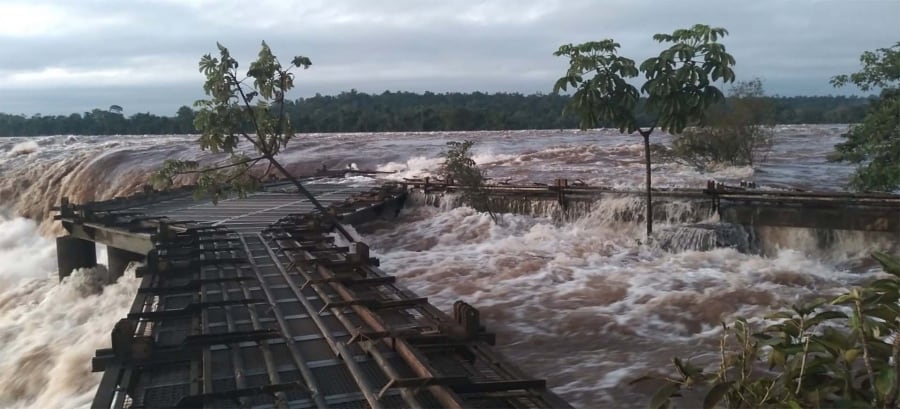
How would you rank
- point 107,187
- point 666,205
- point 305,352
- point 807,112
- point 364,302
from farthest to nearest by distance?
point 807,112
point 107,187
point 666,205
point 364,302
point 305,352

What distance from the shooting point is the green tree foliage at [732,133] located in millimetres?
24406

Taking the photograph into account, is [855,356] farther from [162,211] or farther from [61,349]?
[162,211]

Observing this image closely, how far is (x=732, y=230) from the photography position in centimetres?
1408

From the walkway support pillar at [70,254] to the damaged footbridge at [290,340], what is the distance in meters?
3.94

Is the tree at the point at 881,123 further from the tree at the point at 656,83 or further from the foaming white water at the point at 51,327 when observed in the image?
the foaming white water at the point at 51,327

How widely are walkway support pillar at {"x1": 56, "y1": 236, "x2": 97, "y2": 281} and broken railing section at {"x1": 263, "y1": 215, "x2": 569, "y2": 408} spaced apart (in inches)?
284

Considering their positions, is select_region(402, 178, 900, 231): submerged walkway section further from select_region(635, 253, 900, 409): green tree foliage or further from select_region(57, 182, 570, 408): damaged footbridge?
select_region(635, 253, 900, 409): green tree foliage

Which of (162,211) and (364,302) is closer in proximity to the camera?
(364,302)

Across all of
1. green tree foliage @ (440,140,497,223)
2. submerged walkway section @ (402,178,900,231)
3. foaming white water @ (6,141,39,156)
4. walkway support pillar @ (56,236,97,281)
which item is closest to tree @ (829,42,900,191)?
submerged walkway section @ (402,178,900,231)

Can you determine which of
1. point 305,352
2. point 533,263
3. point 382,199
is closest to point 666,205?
point 533,263

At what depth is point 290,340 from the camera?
6188mm

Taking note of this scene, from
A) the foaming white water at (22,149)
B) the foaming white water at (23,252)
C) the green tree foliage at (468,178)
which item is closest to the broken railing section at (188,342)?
the green tree foliage at (468,178)

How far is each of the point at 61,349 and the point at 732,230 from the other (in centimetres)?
1134

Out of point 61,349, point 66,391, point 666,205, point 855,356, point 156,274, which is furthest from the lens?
point 666,205
